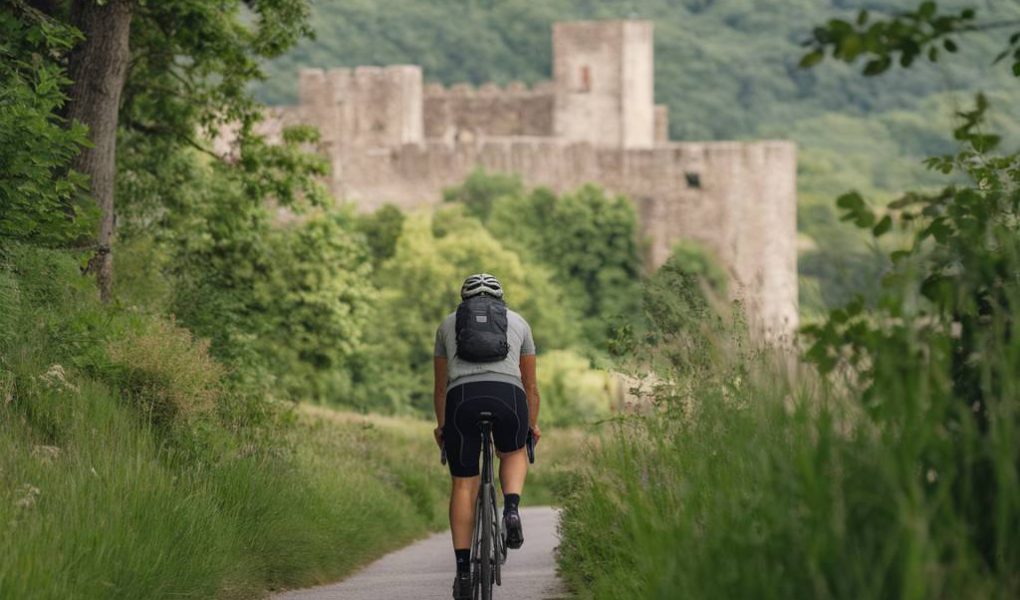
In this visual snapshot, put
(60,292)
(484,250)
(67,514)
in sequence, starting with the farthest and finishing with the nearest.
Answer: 1. (484,250)
2. (60,292)
3. (67,514)

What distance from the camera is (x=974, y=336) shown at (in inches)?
203

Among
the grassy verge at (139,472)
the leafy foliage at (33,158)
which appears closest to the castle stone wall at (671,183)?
the grassy verge at (139,472)

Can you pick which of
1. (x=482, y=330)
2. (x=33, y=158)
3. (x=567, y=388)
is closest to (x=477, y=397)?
(x=482, y=330)

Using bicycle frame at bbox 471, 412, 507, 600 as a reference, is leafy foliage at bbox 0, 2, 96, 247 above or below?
above

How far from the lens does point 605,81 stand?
71062 millimetres

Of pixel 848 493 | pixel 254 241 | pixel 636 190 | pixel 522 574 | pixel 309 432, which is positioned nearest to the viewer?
pixel 848 493

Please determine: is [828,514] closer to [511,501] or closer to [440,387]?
[511,501]

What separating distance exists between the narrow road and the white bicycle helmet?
4.93 feet

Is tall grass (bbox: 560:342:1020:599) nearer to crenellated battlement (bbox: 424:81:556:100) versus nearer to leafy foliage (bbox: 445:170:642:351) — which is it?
leafy foliage (bbox: 445:170:642:351)

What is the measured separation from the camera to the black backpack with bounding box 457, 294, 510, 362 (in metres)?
7.50

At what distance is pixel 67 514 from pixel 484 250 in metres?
51.4

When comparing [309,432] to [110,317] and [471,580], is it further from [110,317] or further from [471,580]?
[471,580]

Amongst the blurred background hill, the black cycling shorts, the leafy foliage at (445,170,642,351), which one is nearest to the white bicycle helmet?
the black cycling shorts

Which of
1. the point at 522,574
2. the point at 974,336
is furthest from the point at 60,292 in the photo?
the point at 974,336
